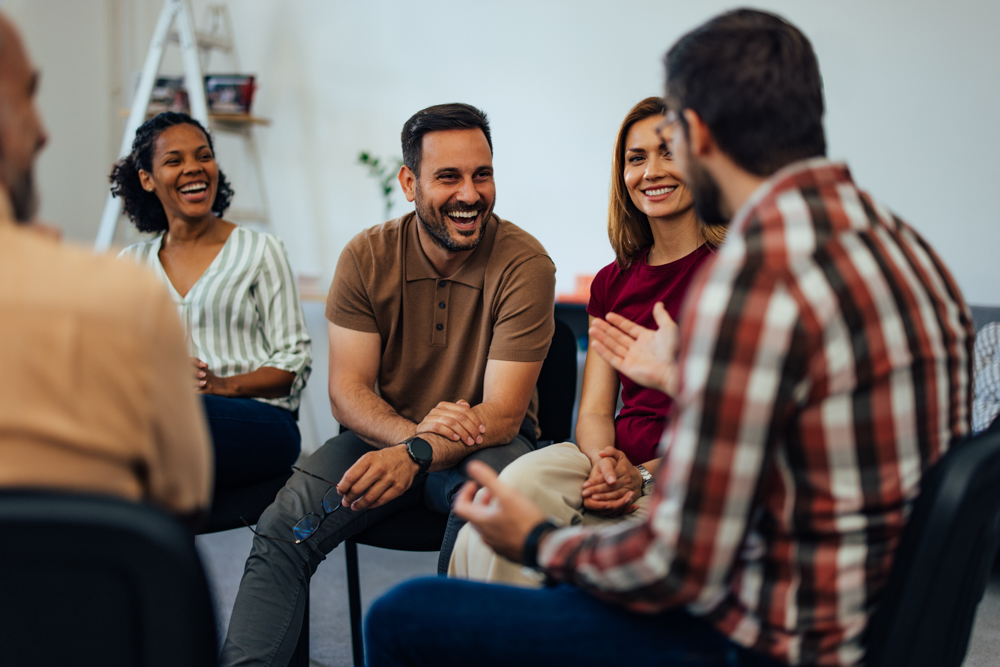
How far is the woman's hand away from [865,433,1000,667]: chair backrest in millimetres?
615

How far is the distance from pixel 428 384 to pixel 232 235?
→ 0.74m

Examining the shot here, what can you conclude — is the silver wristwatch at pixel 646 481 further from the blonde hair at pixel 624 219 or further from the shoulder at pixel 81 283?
the shoulder at pixel 81 283

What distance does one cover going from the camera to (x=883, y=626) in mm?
727

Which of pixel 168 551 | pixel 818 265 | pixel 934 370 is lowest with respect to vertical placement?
pixel 168 551

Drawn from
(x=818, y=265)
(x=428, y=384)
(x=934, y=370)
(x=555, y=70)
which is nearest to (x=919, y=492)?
(x=934, y=370)

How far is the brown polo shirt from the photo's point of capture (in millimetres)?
1729

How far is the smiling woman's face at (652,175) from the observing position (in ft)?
5.21

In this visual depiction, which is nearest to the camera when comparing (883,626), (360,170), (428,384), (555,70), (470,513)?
(883,626)

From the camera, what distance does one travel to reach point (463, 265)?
179cm

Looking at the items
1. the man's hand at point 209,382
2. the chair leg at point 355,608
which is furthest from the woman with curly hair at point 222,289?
the chair leg at point 355,608

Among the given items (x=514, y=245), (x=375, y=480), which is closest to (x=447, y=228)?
(x=514, y=245)

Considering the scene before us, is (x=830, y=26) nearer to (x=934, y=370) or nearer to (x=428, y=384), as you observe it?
(x=428, y=384)

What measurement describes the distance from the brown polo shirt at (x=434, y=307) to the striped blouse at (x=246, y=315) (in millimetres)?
231

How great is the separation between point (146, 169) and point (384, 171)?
1.55m
